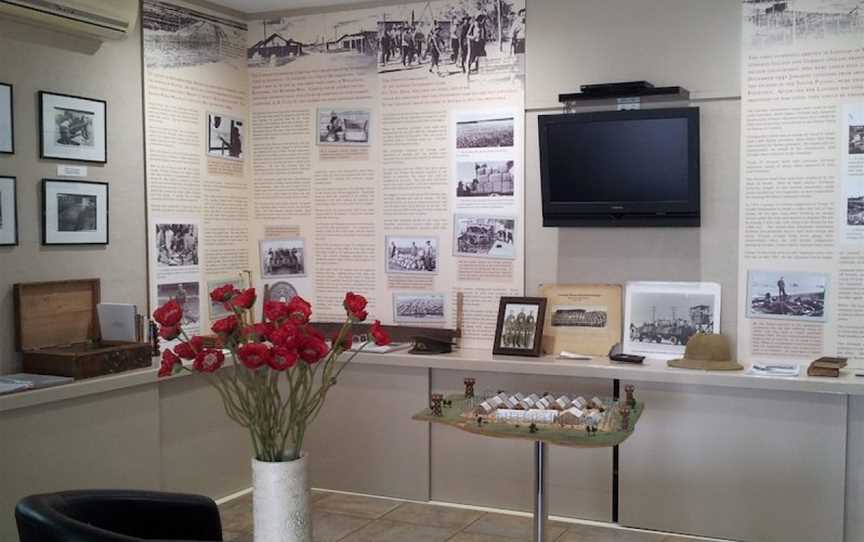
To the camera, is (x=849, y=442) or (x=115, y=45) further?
(x=115, y=45)

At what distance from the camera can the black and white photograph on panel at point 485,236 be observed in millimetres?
5703

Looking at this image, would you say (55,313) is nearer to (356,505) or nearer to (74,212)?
(74,212)

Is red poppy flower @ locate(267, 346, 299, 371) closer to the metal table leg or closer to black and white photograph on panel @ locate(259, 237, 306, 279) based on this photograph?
the metal table leg

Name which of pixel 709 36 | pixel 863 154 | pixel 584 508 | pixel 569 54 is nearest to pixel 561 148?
pixel 569 54

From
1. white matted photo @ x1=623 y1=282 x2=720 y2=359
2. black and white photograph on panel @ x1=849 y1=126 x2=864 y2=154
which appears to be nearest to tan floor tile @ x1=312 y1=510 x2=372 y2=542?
white matted photo @ x1=623 y1=282 x2=720 y2=359

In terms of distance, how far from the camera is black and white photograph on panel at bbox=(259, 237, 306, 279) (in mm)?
6316

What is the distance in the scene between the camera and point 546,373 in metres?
5.25

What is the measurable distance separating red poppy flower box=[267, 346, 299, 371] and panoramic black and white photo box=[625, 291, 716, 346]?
3.29 meters


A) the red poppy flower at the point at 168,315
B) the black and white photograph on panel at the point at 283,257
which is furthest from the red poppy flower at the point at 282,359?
the black and white photograph on panel at the point at 283,257

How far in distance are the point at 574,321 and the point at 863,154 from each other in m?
1.84

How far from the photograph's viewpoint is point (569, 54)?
550 centimetres

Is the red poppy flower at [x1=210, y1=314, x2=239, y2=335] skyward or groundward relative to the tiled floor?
skyward

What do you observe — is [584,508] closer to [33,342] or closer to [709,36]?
[709,36]

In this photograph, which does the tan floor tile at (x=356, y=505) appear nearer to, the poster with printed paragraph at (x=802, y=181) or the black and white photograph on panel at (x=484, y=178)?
the black and white photograph on panel at (x=484, y=178)
